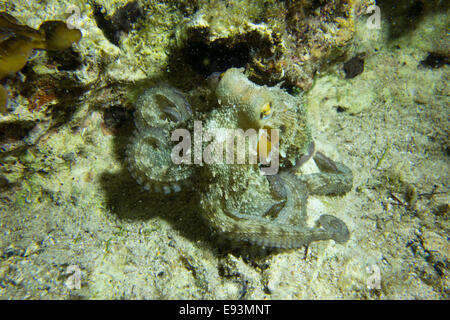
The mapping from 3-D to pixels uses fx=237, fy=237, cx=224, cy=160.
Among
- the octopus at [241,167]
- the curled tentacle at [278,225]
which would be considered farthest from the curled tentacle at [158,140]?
the curled tentacle at [278,225]

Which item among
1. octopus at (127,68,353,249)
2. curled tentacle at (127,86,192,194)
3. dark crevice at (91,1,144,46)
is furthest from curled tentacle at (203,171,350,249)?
dark crevice at (91,1,144,46)

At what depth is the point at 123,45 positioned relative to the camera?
344 centimetres

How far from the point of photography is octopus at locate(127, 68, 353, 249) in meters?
2.62

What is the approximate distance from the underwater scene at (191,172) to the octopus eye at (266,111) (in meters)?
0.02

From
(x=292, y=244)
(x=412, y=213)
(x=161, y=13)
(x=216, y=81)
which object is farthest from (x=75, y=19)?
(x=412, y=213)

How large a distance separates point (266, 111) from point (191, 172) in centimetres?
124

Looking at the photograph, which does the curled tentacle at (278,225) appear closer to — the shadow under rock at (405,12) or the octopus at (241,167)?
the octopus at (241,167)

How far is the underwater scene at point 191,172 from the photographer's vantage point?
2.65 m

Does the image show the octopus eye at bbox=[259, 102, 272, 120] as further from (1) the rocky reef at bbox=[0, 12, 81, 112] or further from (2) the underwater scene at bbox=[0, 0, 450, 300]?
(1) the rocky reef at bbox=[0, 12, 81, 112]

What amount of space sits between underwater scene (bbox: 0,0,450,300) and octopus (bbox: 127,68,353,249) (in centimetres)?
2

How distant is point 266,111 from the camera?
2.56 m

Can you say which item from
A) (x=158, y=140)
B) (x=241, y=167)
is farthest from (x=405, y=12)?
(x=158, y=140)

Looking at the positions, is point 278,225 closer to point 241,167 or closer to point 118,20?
point 241,167

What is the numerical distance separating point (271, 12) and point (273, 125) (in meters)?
1.62
